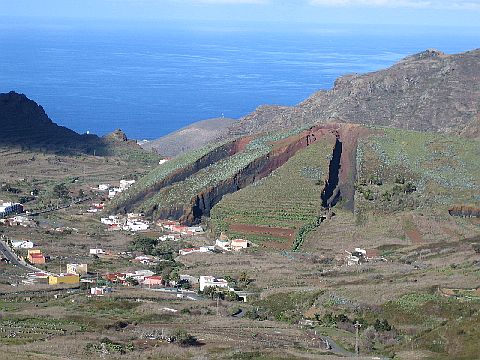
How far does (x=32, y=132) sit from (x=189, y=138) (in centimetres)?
2846

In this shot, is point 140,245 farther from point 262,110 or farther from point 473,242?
point 262,110

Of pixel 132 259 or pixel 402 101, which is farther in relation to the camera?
pixel 402 101

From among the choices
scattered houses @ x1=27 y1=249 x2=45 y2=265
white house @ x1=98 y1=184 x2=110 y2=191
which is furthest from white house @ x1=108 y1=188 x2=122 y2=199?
scattered houses @ x1=27 y1=249 x2=45 y2=265

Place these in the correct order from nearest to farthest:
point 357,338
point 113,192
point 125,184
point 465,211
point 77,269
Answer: point 357,338, point 77,269, point 465,211, point 113,192, point 125,184

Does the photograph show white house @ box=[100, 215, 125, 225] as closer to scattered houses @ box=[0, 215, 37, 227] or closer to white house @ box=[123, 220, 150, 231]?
white house @ box=[123, 220, 150, 231]

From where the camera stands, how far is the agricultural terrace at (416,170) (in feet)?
217

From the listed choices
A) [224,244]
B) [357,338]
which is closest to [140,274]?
[224,244]

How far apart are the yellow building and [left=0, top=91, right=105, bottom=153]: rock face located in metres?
43.6

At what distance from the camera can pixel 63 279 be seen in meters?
52.1

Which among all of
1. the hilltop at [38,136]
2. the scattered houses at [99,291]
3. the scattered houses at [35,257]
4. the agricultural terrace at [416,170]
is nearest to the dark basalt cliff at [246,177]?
the agricultural terrace at [416,170]

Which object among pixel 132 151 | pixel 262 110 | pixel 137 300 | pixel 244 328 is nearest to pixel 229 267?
pixel 137 300

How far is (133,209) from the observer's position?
7300 cm

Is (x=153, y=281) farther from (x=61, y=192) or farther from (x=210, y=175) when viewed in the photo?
(x=61, y=192)

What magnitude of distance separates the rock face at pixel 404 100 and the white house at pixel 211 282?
46191mm
